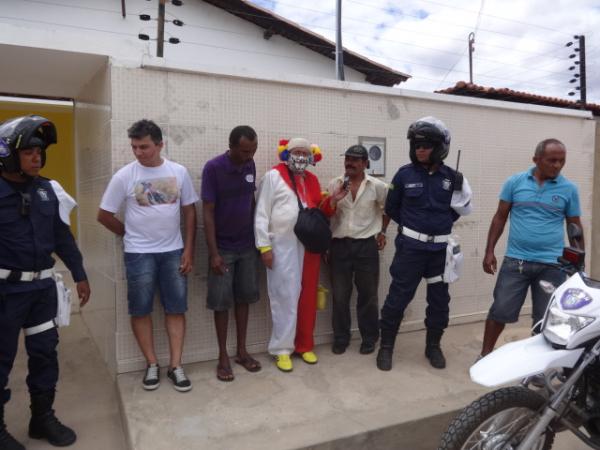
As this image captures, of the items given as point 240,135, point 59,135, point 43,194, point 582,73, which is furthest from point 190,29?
point 582,73

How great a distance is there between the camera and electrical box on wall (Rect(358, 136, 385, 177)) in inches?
174

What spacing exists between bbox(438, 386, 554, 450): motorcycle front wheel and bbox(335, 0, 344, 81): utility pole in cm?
1056

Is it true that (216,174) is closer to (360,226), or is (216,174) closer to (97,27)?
(360,226)

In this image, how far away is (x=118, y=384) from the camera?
133 inches

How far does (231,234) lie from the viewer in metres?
3.47

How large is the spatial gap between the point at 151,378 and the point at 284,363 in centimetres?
100

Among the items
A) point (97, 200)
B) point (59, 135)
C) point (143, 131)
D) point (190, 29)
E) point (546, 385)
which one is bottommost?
point (546, 385)

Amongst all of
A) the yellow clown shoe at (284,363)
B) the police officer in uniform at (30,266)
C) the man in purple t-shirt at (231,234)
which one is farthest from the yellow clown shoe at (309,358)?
the police officer in uniform at (30,266)

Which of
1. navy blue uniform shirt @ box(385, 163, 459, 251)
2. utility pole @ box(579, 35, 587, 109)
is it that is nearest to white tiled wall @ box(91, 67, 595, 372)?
navy blue uniform shirt @ box(385, 163, 459, 251)

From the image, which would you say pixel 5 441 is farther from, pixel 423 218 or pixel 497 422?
pixel 423 218

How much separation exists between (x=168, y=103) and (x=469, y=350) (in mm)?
3329

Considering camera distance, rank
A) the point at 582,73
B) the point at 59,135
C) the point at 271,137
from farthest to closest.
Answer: the point at 582,73, the point at 59,135, the point at 271,137

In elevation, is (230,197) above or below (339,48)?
below

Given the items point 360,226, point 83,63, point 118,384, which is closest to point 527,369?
point 360,226
